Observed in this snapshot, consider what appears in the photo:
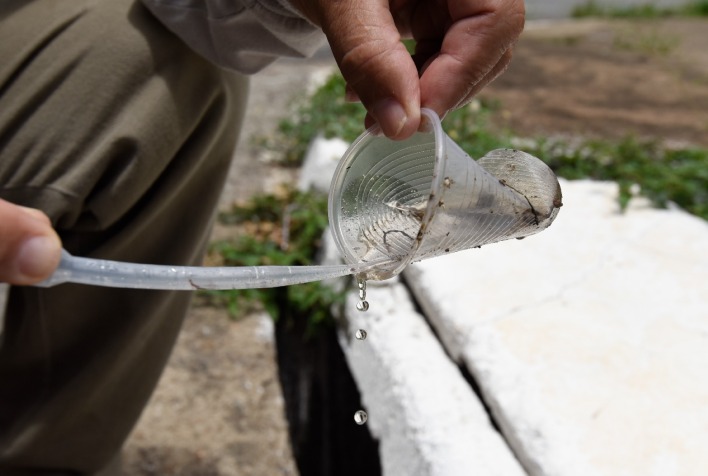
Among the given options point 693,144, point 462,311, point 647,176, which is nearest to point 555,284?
point 462,311

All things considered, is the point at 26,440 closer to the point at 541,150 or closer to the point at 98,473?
the point at 98,473

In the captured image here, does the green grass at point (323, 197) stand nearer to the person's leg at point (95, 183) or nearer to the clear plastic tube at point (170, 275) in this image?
the person's leg at point (95, 183)

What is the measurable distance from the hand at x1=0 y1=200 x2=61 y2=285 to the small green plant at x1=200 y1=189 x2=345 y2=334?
5.93 feet

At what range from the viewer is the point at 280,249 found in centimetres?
338

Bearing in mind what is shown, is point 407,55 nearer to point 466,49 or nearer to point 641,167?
point 466,49

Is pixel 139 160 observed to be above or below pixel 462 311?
above

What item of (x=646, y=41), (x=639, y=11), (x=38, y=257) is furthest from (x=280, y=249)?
(x=639, y=11)

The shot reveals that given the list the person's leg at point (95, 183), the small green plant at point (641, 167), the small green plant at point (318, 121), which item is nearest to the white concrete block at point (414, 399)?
the person's leg at point (95, 183)

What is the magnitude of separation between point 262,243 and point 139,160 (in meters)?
1.73

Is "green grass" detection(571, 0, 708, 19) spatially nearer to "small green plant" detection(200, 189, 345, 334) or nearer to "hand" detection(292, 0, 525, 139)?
"small green plant" detection(200, 189, 345, 334)

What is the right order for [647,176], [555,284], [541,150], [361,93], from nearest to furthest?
[361,93] → [555,284] → [647,176] → [541,150]

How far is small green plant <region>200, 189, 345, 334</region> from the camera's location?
2.90m

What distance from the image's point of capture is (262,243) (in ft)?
11.2

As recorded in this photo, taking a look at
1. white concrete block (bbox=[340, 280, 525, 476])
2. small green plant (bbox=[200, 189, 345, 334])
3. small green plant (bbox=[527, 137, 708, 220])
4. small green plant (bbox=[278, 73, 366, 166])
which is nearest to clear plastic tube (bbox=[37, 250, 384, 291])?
white concrete block (bbox=[340, 280, 525, 476])
